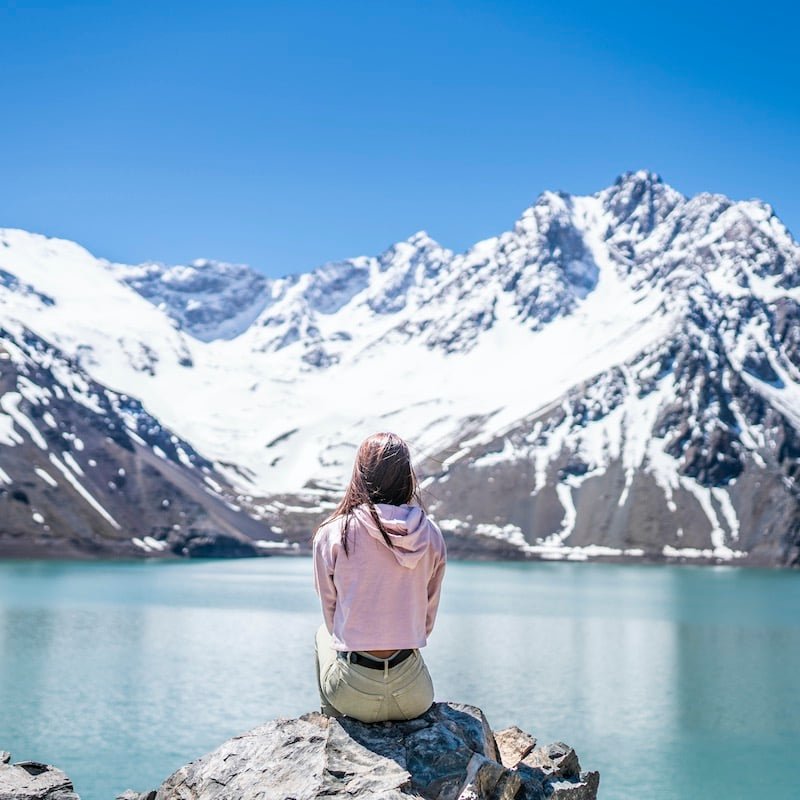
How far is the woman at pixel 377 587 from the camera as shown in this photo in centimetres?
963

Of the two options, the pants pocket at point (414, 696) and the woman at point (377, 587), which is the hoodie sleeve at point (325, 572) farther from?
the pants pocket at point (414, 696)

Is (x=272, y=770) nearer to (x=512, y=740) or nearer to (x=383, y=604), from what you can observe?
(x=383, y=604)

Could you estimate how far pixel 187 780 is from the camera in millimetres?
10148

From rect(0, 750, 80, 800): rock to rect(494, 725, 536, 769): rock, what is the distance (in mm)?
5101

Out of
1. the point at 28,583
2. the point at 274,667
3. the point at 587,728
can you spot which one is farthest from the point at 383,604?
the point at 28,583

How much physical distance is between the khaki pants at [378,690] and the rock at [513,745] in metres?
2.72

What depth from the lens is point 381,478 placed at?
9891 mm

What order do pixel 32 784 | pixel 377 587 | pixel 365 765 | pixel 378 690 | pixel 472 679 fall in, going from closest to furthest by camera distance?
pixel 365 765
pixel 378 690
pixel 377 587
pixel 32 784
pixel 472 679

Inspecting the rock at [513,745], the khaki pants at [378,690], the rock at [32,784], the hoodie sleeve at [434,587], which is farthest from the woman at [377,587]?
the rock at [32,784]

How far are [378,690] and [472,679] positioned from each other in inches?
1869

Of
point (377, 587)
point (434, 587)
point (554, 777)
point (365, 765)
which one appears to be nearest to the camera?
point (365, 765)

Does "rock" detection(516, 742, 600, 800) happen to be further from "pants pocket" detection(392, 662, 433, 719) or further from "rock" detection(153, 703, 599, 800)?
"pants pocket" detection(392, 662, 433, 719)

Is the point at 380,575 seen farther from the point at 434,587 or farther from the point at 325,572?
the point at 434,587

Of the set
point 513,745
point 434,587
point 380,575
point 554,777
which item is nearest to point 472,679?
point 513,745
